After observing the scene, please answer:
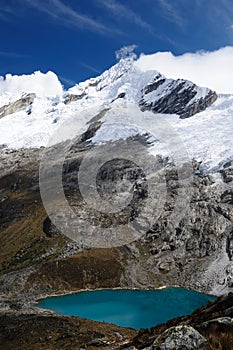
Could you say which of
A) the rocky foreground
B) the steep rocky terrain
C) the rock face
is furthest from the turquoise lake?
the rock face

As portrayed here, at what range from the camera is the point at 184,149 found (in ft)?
645

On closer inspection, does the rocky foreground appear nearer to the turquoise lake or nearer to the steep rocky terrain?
the steep rocky terrain

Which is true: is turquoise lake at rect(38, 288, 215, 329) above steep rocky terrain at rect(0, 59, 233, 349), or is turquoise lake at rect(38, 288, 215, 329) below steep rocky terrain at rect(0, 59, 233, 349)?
below

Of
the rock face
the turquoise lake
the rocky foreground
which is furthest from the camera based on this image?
the rocky foreground

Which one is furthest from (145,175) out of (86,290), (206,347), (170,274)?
(206,347)

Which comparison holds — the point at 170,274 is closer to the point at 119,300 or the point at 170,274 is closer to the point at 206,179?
the point at 119,300

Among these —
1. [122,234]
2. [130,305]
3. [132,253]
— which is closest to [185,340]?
[130,305]

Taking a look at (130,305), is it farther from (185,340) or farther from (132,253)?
(185,340)

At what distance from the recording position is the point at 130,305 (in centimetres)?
9112

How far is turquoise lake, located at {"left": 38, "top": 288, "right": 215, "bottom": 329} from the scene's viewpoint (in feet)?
263

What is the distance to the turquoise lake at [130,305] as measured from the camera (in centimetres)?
8012

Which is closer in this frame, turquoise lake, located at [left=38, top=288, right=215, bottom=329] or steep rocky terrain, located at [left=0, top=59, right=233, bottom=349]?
turquoise lake, located at [left=38, top=288, right=215, bottom=329]

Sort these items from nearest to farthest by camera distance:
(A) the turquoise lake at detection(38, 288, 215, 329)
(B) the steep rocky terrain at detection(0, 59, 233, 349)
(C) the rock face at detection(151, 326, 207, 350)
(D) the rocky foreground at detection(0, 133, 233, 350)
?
(C) the rock face at detection(151, 326, 207, 350), (A) the turquoise lake at detection(38, 288, 215, 329), (D) the rocky foreground at detection(0, 133, 233, 350), (B) the steep rocky terrain at detection(0, 59, 233, 349)

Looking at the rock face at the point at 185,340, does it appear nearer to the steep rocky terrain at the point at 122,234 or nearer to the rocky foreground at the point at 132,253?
the steep rocky terrain at the point at 122,234
